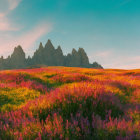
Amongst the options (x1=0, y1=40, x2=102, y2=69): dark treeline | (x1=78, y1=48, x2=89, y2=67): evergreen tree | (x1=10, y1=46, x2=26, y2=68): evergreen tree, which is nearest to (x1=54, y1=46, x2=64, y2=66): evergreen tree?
(x1=0, y1=40, x2=102, y2=69): dark treeline

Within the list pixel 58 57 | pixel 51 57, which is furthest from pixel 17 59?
pixel 58 57

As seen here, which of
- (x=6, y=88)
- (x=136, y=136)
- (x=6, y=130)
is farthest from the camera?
(x=6, y=88)

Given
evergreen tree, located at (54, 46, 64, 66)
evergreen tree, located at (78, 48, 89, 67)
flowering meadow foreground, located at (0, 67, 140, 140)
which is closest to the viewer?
flowering meadow foreground, located at (0, 67, 140, 140)

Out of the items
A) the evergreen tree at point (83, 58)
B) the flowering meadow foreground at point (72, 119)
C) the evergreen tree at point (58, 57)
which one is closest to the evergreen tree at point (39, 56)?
the evergreen tree at point (58, 57)

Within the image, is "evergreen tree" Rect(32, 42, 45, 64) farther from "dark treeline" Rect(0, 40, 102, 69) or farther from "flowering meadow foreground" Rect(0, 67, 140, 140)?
"flowering meadow foreground" Rect(0, 67, 140, 140)

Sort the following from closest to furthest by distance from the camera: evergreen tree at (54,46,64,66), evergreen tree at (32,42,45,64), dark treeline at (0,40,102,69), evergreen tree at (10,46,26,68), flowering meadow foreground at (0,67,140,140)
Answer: flowering meadow foreground at (0,67,140,140), evergreen tree at (10,46,26,68), dark treeline at (0,40,102,69), evergreen tree at (32,42,45,64), evergreen tree at (54,46,64,66)

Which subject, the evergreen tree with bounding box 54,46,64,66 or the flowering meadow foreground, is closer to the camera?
the flowering meadow foreground

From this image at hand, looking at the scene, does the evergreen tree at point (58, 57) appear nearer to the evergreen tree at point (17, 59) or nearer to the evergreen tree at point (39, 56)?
the evergreen tree at point (39, 56)

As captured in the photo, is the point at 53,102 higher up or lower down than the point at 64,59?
lower down

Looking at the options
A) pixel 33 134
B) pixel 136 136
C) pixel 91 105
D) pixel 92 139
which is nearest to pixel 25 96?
pixel 91 105

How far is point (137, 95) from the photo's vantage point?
258 inches

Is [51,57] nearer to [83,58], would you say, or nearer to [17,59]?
[17,59]

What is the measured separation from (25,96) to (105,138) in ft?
16.8

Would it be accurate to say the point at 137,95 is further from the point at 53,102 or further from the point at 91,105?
the point at 53,102
